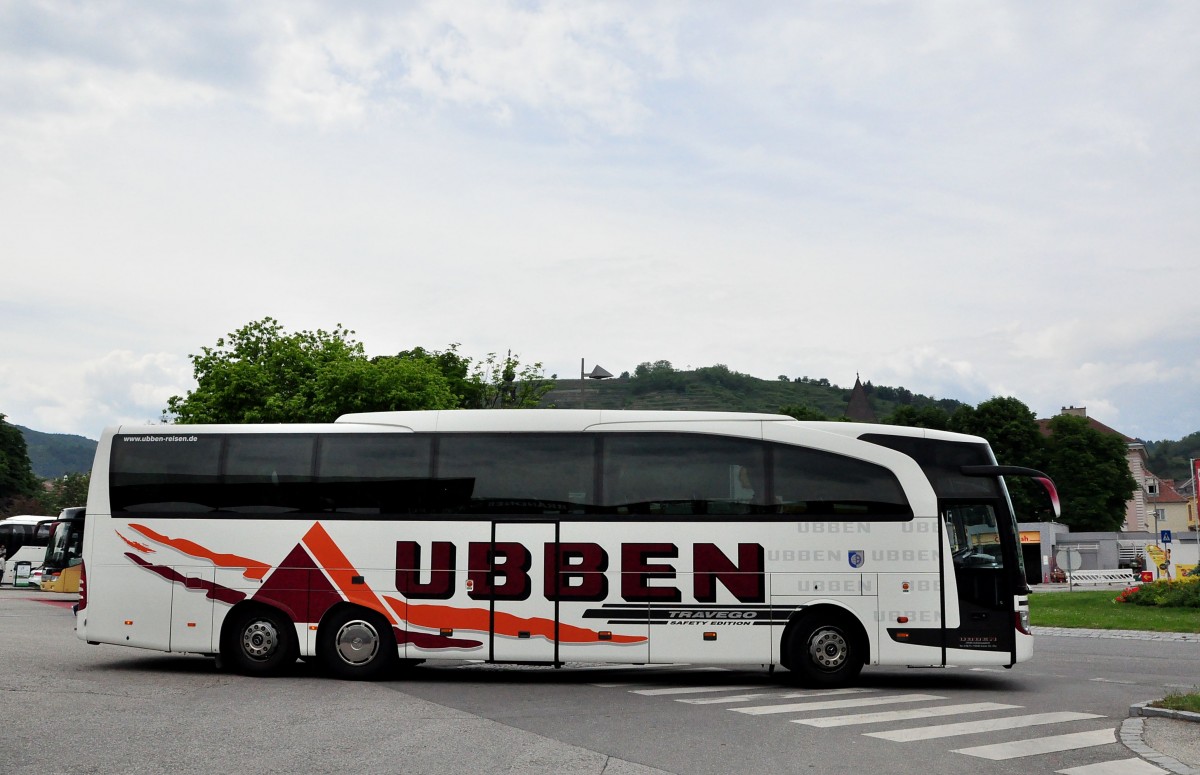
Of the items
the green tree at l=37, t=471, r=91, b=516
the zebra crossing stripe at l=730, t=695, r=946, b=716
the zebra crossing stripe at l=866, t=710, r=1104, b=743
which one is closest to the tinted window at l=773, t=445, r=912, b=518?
the zebra crossing stripe at l=730, t=695, r=946, b=716

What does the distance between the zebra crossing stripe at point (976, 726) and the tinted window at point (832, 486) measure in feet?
10.6

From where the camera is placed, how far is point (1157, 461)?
568 feet

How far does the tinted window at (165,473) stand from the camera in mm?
15266

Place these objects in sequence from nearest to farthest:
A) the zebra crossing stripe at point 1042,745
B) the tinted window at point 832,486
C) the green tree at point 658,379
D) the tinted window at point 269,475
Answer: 1. the zebra crossing stripe at point 1042,745
2. the tinted window at point 832,486
3. the tinted window at point 269,475
4. the green tree at point 658,379

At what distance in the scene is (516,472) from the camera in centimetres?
1489

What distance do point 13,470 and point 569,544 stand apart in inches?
3708

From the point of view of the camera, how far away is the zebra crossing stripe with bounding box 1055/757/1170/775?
→ 8.89 m

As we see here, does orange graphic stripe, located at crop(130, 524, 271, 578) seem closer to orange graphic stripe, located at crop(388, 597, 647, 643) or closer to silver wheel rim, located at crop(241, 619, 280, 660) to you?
silver wheel rim, located at crop(241, 619, 280, 660)

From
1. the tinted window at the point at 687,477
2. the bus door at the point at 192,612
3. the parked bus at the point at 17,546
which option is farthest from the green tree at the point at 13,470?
the tinted window at the point at 687,477

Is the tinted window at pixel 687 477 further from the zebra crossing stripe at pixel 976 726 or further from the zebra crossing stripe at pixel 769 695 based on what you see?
the zebra crossing stripe at pixel 976 726

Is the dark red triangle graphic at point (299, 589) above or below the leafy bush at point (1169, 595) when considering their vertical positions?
above

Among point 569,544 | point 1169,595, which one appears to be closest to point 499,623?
point 569,544

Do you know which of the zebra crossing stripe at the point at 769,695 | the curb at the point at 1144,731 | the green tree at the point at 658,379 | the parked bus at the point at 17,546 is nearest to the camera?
the curb at the point at 1144,731

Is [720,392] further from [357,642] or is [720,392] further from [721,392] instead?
[357,642]
